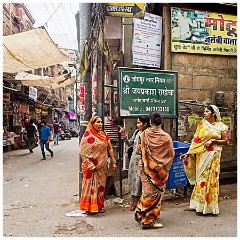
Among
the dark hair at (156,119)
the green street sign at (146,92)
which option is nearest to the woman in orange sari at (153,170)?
the dark hair at (156,119)

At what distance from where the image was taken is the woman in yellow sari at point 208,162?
449 cm

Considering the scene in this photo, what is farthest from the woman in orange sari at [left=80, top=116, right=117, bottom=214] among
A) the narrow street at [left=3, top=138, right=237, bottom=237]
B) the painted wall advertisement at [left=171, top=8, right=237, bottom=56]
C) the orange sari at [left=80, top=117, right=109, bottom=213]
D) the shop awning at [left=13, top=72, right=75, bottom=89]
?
the shop awning at [left=13, top=72, right=75, bottom=89]

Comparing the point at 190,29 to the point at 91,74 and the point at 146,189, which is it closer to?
the point at 91,74

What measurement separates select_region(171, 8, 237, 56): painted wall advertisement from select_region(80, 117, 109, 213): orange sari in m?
3.05

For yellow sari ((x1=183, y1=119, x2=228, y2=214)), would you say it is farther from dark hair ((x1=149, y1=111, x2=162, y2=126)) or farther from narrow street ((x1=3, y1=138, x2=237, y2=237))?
dark hair ((x1=149, y1=111, x2=162, y2=126))

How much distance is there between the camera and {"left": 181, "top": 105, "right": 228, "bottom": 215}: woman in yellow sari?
4.49m

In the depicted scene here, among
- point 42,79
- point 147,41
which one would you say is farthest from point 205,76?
point 42,79

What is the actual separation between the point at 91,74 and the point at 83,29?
78 centimetres

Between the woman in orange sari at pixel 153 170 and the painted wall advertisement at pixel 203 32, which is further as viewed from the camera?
the painted wall advertisement at pixel 203 32

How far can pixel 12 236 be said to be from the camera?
12.7 ft

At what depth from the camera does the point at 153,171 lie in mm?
3975

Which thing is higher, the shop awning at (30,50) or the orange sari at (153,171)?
the shop awning at (30,50)

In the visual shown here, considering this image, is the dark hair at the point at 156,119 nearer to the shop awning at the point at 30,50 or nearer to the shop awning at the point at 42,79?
the shop awning at the point at 30,50

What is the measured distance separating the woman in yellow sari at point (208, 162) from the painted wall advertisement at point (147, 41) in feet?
8.59
